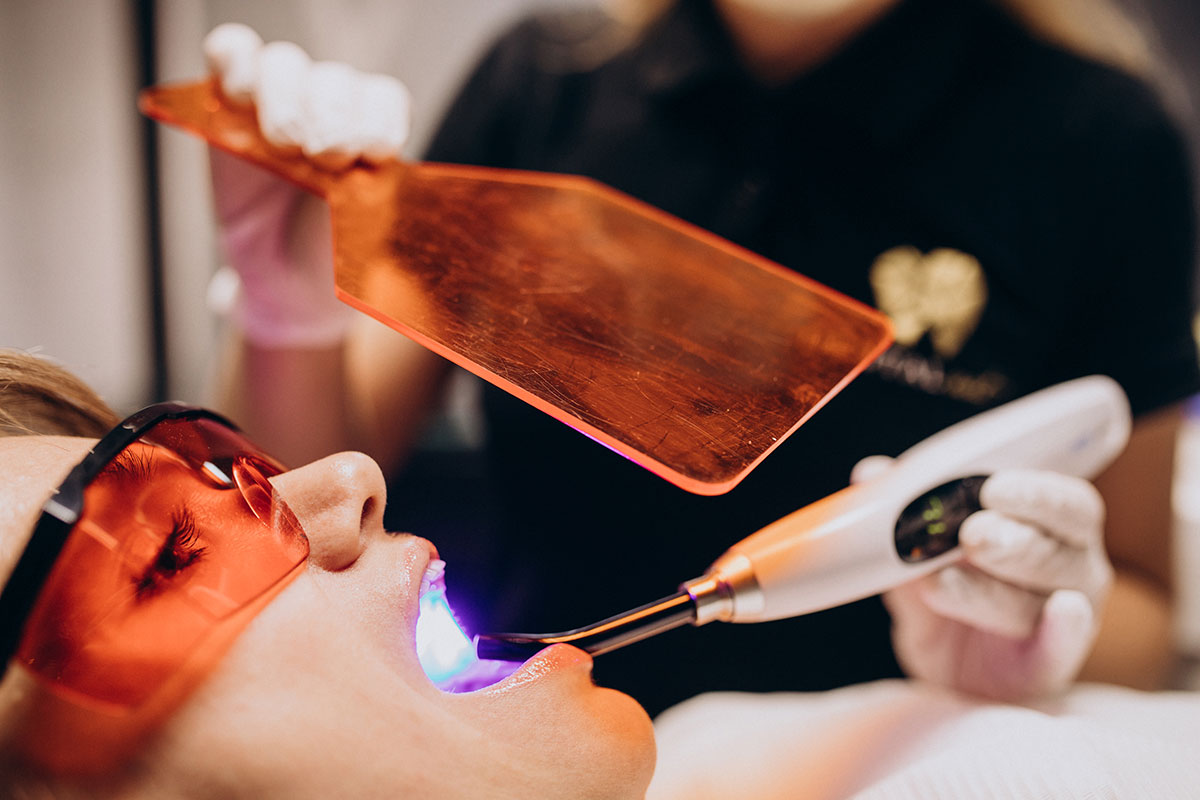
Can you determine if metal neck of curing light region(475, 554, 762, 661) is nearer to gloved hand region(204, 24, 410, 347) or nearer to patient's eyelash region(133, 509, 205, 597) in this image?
patient's eyelash region(133, 509, 205, 597)

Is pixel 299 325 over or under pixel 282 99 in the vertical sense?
under

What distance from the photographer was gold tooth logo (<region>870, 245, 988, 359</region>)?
2.60 ft

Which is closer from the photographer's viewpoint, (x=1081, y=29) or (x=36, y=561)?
(x=36, y=561)

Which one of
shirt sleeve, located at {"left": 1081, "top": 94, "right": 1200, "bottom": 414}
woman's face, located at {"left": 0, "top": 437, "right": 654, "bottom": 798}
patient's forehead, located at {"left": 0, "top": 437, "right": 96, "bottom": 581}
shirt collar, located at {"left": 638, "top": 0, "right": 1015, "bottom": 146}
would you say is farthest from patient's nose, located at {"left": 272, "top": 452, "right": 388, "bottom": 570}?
shirt sleeve, located at {"left": 1081, "top": 94, "right": 1200, "bottom": 414}

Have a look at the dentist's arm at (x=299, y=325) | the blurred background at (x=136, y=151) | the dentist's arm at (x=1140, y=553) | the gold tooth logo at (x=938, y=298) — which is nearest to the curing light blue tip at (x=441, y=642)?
the dentist's arm at (x=299, y=325)

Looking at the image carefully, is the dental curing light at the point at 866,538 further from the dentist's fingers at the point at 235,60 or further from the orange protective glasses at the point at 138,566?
the dentist's fingers at the point at 235,60

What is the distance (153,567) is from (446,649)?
0.18 m

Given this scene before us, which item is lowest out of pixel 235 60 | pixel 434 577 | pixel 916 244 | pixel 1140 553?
pixel 1140 553

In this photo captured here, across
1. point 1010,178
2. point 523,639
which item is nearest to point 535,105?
point 1010,178

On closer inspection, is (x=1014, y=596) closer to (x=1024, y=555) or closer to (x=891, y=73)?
(x=1024, y=555)

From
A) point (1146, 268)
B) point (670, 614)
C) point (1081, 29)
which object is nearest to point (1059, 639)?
point (670, 614)

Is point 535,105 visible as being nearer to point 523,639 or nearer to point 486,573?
point 486,573

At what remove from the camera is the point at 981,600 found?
0.59 m

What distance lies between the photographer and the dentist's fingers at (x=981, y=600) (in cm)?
58
